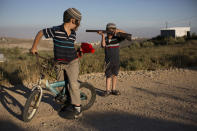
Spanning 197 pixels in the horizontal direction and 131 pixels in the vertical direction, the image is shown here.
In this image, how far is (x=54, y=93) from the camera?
435 centimetres

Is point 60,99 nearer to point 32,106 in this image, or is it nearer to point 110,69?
point 32,106

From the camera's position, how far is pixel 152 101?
539 centimetres

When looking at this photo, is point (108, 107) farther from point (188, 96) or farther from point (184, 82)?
point (184, 82)

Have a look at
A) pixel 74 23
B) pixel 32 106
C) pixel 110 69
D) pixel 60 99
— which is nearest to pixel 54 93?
pixel 60 99

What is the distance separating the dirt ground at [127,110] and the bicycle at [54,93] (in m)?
0.18

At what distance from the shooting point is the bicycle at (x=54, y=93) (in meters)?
4.01

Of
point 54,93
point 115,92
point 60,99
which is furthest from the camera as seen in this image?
point 115,92

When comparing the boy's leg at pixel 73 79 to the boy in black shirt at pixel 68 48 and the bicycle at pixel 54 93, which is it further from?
the bicycle at pixel 54 93

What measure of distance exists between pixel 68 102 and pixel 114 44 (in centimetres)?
198


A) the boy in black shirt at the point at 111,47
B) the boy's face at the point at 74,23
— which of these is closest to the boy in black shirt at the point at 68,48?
the boy's face at the point at 74,23

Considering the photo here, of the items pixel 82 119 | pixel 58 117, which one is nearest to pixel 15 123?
pixel 58 117

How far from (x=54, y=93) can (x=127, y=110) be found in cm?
160

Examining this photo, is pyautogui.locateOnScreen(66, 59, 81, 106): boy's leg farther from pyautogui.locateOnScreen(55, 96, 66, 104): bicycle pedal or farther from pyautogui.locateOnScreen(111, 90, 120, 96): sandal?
pyautogui.locateOnScreen(111, 90, 120, 96): sandal

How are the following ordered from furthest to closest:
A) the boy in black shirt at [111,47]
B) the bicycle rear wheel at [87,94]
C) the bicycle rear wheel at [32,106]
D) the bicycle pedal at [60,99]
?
1. the boy in black shirt at [111,47]
2. the bicycle rear wheel at [87,94]
3. the bicycle pedal at [60,99]
4. the bicycle rear wheel at [32,106]
